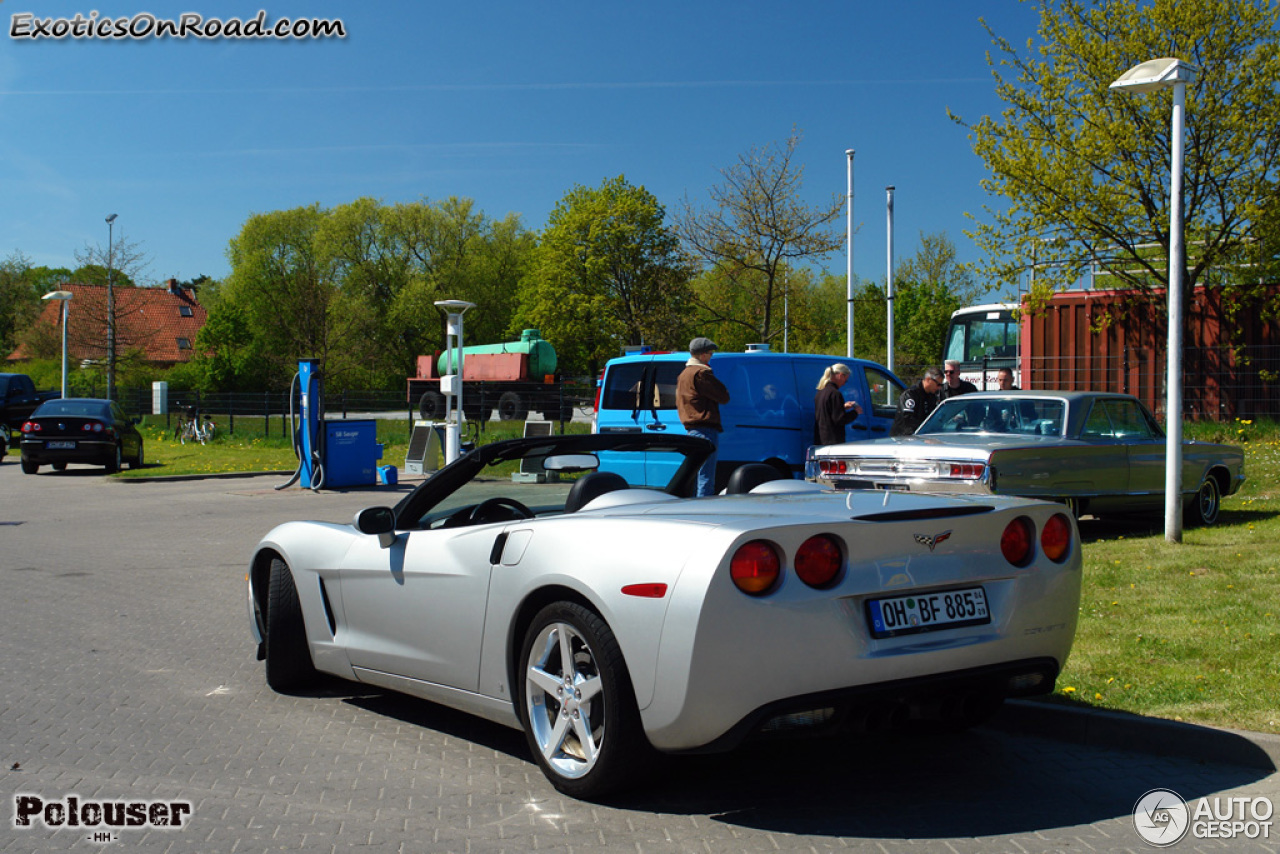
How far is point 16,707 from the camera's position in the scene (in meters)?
5.60

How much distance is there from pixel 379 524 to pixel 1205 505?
998 centimetres

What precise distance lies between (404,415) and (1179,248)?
3307 centimetres

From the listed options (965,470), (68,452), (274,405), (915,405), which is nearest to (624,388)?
(915,405)

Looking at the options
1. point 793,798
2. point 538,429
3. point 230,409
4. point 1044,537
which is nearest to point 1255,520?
point 1044,537

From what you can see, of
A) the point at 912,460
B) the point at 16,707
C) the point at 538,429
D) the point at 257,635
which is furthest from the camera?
the point at 538,429

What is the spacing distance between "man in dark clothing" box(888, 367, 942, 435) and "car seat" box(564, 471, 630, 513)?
957 cm

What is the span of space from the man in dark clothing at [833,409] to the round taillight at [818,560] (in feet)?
31.5

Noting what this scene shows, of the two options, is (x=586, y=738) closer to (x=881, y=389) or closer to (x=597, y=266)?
(x=881, y=389)

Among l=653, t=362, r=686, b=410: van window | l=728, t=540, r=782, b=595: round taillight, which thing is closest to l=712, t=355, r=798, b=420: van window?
l=653, t=362, r=686, b=410: van window

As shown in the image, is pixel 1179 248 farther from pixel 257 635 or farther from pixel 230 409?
pixel 230 409

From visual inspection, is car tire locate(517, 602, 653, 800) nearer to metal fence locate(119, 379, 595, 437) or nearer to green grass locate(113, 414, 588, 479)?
green grass locate(113, 414, 588, 479)

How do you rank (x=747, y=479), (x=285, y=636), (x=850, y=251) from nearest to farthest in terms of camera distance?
(x=747, y=479)
(x=285, y=636)
(x=850, y=251)

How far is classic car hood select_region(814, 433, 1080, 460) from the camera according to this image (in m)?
10.0

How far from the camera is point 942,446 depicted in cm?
1022
